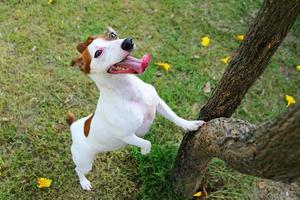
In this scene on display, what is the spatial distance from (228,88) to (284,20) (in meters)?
0.61

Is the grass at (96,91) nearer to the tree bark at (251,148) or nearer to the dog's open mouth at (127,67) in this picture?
the tree bark at (251,148)

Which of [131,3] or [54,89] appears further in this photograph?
[131,3]

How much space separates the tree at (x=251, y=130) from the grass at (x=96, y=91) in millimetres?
599

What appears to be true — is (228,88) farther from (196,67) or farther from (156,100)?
(196,67)

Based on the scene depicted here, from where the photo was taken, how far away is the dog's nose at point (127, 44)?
90.9 inches

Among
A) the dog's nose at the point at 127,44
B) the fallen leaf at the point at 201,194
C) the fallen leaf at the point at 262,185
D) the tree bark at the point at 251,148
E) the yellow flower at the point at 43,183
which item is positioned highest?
the dog's nose at the point at 127,44

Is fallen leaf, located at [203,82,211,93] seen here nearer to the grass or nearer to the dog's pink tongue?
the grass

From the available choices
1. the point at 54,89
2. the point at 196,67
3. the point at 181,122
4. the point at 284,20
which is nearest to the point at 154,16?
the point at 196,67

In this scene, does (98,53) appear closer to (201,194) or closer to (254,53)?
(254,53)

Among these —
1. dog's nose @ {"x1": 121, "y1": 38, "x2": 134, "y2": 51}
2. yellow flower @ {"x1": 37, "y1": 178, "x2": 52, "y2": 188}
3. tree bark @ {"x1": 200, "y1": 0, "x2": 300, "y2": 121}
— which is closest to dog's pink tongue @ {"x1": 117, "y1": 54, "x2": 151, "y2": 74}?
dog's nose @ {"x1": 121, "y1": 38, "x2": 134, "y2": 51}

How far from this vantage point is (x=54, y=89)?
4340 millimetres

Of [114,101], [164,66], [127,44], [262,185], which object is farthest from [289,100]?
[127,44]

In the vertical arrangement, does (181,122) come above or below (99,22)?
above

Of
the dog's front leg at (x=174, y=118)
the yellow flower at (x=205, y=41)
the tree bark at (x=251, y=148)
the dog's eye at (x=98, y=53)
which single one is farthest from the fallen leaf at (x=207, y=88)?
the dog's eye at (x=98, y=53)
